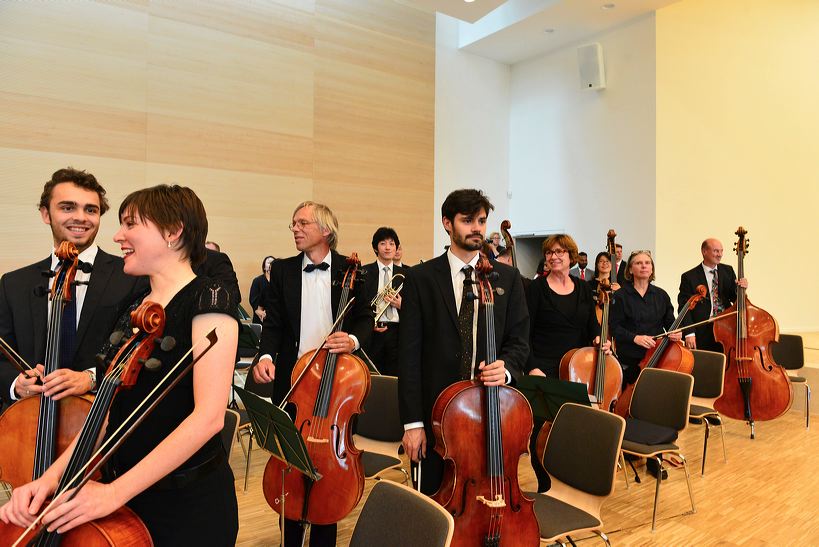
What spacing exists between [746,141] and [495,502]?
7.82 meters

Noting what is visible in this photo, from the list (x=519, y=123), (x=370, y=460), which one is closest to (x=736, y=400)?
(x=370, y=460)

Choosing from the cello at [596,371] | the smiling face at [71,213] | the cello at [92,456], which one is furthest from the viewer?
the cello at [596,371]

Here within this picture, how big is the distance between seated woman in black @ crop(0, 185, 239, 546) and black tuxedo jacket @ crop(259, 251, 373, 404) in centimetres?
120

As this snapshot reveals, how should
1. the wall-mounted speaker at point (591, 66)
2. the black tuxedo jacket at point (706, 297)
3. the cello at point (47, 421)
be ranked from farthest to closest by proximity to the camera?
the wall-mounted speaker at point (591, 66) → the black tuxedo jacket at point (706, 297) → the cello at point (47, 421)

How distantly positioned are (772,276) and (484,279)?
777 cm

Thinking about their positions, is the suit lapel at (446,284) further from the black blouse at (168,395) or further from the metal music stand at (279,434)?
the black blouse at (168,395)

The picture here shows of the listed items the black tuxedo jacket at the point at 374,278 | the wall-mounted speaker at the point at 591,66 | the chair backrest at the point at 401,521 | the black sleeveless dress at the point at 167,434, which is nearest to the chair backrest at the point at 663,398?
the black tuxedo jacket at the point at 374,278

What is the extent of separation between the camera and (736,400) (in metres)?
4.39

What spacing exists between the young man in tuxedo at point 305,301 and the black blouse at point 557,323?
1182mm

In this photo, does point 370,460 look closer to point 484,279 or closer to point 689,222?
point 484,279

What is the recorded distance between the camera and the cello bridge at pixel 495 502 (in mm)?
1795

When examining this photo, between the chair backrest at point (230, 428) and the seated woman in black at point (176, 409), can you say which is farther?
the chair backrest at point (230, 428)

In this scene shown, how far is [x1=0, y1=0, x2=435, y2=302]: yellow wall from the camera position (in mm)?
5266

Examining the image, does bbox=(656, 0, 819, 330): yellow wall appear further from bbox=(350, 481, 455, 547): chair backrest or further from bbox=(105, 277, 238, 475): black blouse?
bbox=(105, 277, 238, 475): black blouse
